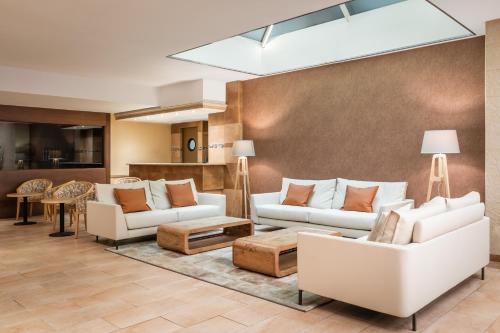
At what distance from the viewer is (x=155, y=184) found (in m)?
6.50

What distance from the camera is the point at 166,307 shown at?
10.9 ft

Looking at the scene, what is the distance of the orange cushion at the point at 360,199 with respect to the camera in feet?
18.4

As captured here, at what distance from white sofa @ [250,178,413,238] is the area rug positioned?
4.02 feet

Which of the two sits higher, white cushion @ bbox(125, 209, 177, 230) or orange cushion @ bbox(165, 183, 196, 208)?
orange cushion @ bbox(165, 183, 196, 208)

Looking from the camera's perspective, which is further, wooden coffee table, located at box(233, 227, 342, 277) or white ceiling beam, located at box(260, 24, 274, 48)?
white ceiling beam, located at box(260, 24, 274, 48)

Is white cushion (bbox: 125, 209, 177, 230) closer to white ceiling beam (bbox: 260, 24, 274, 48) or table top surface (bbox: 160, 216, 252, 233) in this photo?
table top surface (bbox: 160, 216, 252, 233)

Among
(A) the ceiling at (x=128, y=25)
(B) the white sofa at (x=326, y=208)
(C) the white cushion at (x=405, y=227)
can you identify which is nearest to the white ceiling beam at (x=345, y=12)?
(A) the ceiling at (x=128, y=25)

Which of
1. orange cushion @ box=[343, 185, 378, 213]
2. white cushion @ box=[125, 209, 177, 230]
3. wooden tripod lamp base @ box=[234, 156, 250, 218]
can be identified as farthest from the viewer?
wooden tripod lamp base @ box=[234, 156, 250, 218]

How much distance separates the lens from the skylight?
5508 mm

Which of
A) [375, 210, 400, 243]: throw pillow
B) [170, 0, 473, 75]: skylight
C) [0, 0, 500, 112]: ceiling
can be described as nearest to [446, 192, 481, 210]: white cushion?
[375, 210, 400, 243]: throw pillow

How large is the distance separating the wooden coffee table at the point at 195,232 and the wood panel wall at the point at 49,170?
4685mm

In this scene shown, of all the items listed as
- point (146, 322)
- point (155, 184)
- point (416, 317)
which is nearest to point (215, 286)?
point (146, 322)

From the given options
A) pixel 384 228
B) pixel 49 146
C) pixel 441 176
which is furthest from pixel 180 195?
pixel 49 146

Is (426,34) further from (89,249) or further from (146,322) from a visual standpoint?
(89,249)
